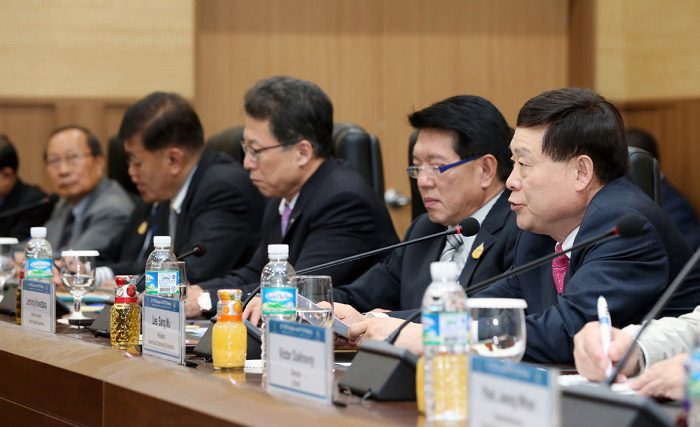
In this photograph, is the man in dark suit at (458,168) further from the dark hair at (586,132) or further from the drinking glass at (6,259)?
the drinking glass at (6,259)

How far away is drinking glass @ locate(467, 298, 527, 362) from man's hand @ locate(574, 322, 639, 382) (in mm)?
191

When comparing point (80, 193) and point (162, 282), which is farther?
point (80, 193)

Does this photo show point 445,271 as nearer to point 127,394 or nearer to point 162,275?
point 127,394

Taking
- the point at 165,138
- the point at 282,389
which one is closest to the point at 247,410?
the point at 282,389

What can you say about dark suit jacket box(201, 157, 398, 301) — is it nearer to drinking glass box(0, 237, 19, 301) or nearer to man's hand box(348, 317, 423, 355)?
drinking glass box(0, 237, 19, 301)

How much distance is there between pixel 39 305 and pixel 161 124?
163cm

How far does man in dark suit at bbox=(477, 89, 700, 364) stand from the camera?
6.56 ft

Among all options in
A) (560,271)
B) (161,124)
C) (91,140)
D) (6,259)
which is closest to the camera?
Result: (560,271)

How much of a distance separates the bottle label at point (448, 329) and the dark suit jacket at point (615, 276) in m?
0.66

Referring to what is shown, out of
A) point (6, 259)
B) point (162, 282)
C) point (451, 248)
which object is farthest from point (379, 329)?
point (6, 259)

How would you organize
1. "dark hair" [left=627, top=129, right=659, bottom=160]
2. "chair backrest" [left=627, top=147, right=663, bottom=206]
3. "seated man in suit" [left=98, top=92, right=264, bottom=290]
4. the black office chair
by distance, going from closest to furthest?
"chair backrest" [left=627, top=147, right=663, bottom=206]
the black office chair
"seated man in suit" [left=98, top=92, right=264, bottom=290]
"dark hair" [left=627, top=129, right=659, bottom=160]

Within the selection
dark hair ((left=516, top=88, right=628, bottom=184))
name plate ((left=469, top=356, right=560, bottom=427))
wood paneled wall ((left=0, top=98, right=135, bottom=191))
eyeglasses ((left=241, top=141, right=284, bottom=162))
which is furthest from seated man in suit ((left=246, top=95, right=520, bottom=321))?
wood paneled wall ((left=0, top=98, right=135, bottom=191))

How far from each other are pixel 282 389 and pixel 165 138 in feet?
8.50

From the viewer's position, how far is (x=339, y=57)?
5.59 metres
